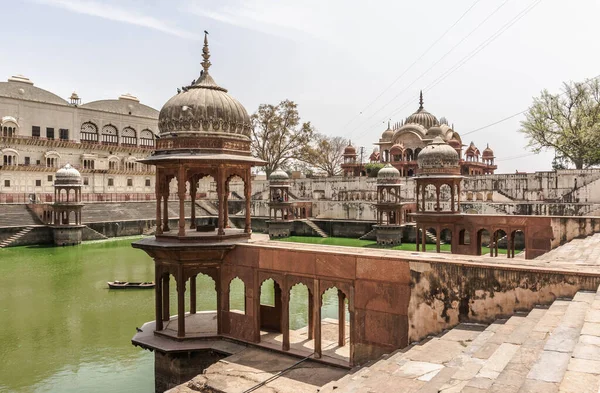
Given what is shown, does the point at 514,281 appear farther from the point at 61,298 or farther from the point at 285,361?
the point at 61,298

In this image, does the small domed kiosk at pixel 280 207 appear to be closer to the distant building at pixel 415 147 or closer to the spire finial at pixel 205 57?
the distant building at pixel 415 147

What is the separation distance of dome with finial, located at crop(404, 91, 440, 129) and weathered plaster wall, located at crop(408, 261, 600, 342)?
4260 centimetres

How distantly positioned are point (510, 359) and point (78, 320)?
12.3 m

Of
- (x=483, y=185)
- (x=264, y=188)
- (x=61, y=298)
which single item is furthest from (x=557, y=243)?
(x=264, y=188)

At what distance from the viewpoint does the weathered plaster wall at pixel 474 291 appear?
22.3 feet

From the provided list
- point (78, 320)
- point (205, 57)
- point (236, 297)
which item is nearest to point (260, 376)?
point (205, 57)

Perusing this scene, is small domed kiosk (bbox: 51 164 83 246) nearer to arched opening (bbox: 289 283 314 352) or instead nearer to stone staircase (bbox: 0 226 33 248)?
stone staircase (bbox: 0 226 33 248)

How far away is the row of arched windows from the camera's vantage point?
49.7m

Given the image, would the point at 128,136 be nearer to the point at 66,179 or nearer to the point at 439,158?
the point at 66,179

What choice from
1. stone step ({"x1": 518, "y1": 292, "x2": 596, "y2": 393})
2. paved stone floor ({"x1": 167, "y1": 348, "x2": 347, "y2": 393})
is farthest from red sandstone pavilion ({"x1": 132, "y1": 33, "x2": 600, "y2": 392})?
stone step ({"x1": 518, "y1": 292, "x2": 596, "y2": 393})

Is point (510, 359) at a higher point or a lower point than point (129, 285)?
higher

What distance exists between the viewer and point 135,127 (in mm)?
53750

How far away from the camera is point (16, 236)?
29.6 metres

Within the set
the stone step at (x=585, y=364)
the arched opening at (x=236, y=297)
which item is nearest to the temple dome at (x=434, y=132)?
the arched opening at (x=236, y=297)
